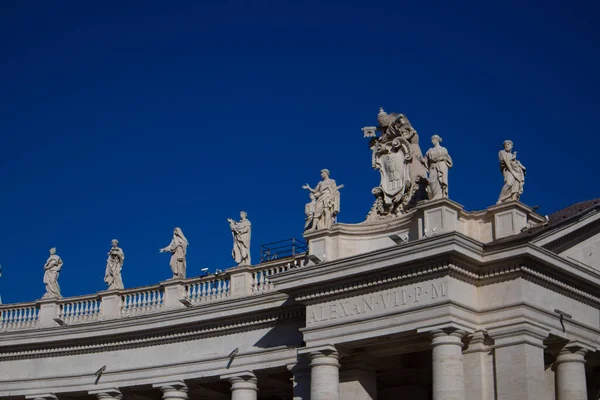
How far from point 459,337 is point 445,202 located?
553 cm

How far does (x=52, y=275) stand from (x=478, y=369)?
25866 mm

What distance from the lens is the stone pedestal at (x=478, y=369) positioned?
42.0 m

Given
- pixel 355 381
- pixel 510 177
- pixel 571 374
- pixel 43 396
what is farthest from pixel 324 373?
pixel 43 396

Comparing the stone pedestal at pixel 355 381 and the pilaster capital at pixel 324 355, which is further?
the stone pedestal at pixel 355 381

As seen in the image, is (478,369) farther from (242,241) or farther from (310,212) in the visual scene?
(242,241)

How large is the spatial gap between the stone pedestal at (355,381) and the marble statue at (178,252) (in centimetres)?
1132

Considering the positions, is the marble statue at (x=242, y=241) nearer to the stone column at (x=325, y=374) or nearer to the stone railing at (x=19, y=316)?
the stone column at (x=325, y=374)

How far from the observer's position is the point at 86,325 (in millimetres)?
54219

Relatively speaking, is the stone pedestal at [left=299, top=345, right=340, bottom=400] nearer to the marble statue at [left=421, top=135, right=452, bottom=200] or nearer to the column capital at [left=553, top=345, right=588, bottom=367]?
the marble statue at [left=421, top=135, right=452, bottom=200]

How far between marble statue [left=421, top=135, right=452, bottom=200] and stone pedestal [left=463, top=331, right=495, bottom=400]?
5.82 metres

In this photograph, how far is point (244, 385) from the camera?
49.5 metres

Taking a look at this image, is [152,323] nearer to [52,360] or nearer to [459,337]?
[52,360]

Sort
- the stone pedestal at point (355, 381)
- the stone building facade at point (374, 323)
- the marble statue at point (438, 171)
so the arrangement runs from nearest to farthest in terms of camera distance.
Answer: the stone building facade at point (374, 323)
the marble statue at point (438, 171)
the stone pedestal at point (355, 381)

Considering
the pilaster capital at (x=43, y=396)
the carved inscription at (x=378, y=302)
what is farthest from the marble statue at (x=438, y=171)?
the pilaster capital at (x=43, y=396)
